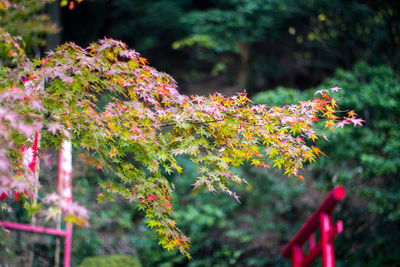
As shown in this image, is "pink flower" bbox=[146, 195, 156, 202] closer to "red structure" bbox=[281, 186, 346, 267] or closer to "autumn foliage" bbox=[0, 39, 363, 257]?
"autumn foliage" bbox=[0, 39, 363, 257]

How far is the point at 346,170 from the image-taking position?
256 inches

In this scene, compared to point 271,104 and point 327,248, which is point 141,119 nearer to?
point 327,248

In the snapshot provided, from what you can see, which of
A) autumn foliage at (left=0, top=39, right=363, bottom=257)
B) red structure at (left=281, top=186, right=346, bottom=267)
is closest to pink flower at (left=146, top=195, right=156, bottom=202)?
autumn foliage at (left=0, top=39, right=363, bottom=257)

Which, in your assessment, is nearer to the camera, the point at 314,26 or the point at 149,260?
the point at 149,260

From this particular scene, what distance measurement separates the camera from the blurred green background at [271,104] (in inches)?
230

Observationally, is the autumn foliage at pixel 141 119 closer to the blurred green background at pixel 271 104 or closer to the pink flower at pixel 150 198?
the pink flower at pixel 150 198

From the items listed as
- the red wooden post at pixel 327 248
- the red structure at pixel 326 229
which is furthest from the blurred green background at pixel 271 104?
the red wooden post at pixel 327 248

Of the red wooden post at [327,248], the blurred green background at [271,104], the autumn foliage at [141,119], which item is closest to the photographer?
the autumn foliage at [141,119]

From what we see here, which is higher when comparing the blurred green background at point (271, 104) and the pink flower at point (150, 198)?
the blurred green background at point (271, 104)

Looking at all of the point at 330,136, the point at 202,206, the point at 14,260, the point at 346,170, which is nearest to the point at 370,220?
the point at 346,170

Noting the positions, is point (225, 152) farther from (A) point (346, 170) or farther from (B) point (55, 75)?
(A) point (346, 170)

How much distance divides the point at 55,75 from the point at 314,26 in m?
8.37

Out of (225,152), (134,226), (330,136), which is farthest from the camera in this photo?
(134,226)

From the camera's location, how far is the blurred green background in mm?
5840
